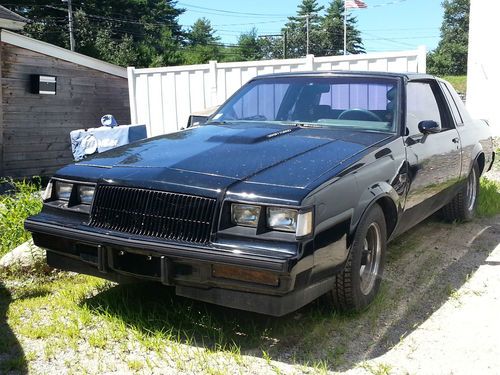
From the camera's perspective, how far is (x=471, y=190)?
20.5ft

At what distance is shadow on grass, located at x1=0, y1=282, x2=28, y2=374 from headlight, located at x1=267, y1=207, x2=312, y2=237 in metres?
1.54

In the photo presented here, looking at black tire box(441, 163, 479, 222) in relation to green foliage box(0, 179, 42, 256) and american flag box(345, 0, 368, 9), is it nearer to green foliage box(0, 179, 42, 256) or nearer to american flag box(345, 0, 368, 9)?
green foliage box(0, 179, 42, 256)

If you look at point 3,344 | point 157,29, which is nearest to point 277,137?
point 3,344

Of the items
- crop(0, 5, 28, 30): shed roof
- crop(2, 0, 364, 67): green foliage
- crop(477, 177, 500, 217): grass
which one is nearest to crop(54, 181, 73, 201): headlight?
crop(477, 177, 500, 217): grass

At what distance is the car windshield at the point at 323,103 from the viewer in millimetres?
4223

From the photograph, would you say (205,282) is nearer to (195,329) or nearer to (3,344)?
(195,329)

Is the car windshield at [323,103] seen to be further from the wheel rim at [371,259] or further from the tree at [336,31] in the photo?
the tree at [336,31]

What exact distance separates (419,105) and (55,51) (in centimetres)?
935

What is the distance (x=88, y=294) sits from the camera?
13.2 feet

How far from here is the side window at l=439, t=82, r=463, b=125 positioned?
5.39 meters

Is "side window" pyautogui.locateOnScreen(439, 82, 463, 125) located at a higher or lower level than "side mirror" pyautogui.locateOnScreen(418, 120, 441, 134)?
higher

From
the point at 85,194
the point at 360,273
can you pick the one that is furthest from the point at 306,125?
the point at 85,194

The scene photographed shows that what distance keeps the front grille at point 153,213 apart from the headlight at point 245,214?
0.12 metres

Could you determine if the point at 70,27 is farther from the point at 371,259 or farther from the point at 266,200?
the point at 266,200
